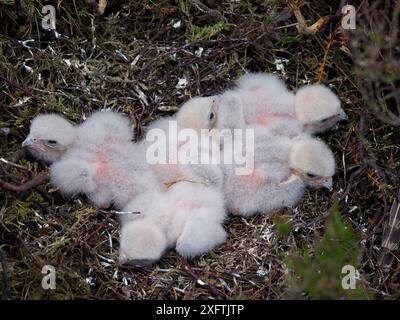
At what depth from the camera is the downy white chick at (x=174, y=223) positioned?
322cm

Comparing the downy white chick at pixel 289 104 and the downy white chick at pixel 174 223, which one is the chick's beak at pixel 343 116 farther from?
the downy white chick at pixel 174 223

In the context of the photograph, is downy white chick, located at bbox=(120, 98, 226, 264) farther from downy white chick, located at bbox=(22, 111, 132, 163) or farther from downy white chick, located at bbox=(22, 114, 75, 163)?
downy white chick, located at bbox=(22, 114, 75, 163)

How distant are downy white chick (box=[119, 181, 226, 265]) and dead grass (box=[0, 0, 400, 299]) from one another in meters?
0.12

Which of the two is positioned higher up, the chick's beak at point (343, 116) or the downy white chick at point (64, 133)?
the chick's beak at point (343, 116)

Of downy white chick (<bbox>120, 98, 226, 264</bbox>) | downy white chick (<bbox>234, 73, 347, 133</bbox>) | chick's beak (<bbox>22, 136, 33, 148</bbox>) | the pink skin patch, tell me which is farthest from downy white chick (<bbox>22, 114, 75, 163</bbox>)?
downy white chick (<bbox>234, 73, 347, 133</bbox>)

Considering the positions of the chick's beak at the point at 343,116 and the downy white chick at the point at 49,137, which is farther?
the chick's beak at the point at 343,116

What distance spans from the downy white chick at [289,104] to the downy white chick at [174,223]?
53cm

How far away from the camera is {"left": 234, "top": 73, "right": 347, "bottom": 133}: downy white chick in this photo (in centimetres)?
362

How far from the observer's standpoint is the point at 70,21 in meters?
3.96

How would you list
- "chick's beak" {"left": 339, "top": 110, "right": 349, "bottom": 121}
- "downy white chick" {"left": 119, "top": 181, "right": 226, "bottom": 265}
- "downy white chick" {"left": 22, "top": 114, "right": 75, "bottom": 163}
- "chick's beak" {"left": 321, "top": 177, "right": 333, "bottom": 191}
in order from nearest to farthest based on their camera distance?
1. "downy white chick" {"left": 119, "top": 181, "right": 226, "bottom": 265}
2. "downy white chick" {"left": 22, "top": 114, "right": 75, "bottom": 163}
3. "chick's beak" {"left": 321, "top": 177, "right": 333, "bottom": 191}
4. "chick's beak" {"left": 339, "top": 110, "right": 349, "bottom": 121}

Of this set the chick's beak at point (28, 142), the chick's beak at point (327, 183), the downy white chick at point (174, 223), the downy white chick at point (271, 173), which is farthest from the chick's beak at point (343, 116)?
the chick's beak at point (28, 142)

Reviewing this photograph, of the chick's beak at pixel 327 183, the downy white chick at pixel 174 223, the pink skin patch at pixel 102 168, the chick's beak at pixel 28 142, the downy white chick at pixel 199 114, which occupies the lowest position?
the downy white chick at pixel 174 223
